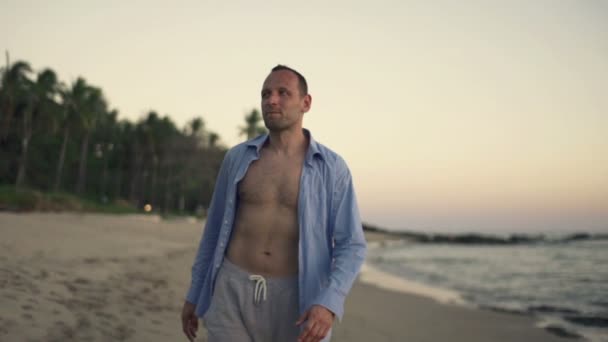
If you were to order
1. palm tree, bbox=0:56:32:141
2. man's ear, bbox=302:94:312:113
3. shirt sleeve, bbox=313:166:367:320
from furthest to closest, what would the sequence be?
palm tree, bbox=0:56:32:141, man's ear, bbox=302:94:312:113, shirt sleeve, bbox=313:166:367:320

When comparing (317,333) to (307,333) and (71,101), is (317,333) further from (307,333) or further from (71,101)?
(71,101)

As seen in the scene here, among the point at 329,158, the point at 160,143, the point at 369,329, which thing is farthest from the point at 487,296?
the point at 160,143

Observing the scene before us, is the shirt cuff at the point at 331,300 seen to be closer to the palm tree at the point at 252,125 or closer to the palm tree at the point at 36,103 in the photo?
the palm tree at the point at 36,103

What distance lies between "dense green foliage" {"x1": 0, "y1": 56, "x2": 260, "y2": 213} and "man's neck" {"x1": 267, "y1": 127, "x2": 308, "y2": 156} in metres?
35.3

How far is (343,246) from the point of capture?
8.17 feet

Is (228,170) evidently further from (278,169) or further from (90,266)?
(90,266)

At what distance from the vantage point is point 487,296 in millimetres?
12953

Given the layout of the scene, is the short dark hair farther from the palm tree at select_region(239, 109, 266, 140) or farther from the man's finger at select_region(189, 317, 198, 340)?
the palm tree at select_region(239, 109, 266, 140)

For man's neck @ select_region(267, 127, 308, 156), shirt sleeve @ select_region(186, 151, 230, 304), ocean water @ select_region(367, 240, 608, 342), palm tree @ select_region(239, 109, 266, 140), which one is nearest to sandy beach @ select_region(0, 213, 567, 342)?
ocean water @ select_region(367, 240, 608, 342)

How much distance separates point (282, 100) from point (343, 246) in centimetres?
82

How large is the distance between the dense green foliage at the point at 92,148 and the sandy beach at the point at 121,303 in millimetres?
23225

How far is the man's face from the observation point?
8.51ft

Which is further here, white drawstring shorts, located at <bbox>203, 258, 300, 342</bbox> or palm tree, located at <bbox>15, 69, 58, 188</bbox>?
palm tree, located at <bbox>15, 69, 58, 188</bbox>

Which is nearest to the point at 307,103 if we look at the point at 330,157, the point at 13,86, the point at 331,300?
the point at 330,157
